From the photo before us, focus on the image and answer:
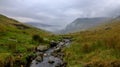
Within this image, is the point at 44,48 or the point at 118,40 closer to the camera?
the point at 118,40

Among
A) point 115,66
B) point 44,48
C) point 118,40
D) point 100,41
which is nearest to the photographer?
point 115,66

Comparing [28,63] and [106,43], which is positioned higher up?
[106,43]

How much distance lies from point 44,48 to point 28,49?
22.3 feet

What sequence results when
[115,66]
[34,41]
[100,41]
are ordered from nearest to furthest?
[115,66] → [100,41] → [34,41]

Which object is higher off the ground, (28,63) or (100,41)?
(100,41)

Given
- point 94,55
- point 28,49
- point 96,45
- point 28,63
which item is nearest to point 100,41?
point 96,45

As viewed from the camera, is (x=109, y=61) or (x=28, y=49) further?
(x=28, y=49)

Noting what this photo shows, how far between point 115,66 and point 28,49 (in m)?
32.3

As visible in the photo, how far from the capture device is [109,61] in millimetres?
34469

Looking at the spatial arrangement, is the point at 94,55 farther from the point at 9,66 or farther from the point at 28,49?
the point at 28,49

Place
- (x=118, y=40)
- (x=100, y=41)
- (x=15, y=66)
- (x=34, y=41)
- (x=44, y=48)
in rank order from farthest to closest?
(x=34, y=41), (x=44, y=48), (x=100, y=41), (x=15, y=66), (x=118, y=40)

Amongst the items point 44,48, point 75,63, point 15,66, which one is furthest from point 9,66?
point 44,48

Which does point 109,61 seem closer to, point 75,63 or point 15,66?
point 75,63

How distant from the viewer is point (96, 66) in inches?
1359
